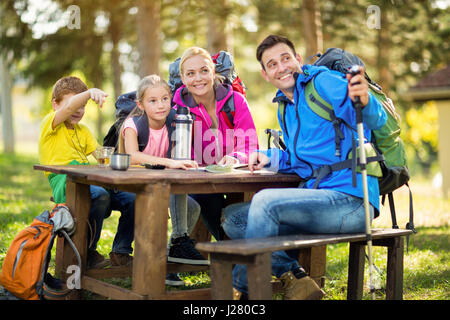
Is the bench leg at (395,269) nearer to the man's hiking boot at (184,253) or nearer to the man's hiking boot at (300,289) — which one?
the man's hiking boot at (300,289)

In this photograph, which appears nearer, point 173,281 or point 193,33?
point 173,281

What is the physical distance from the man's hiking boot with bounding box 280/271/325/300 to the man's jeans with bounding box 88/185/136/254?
1551mm

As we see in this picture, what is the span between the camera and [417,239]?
7605 mm

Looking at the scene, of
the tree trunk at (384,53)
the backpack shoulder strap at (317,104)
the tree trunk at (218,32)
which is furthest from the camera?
the tree trunk at (384,53)

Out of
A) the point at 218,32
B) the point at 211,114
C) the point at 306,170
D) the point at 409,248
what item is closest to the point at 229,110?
the point at 211,114

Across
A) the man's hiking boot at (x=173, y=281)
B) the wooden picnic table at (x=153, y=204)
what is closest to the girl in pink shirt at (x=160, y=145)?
the man's hiking boot at (x=173, y=281)

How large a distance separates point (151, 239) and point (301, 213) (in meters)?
0.96

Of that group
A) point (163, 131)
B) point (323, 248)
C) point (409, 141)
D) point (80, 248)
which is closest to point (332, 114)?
point (323, 248)

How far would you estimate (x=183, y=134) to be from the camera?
185 inches

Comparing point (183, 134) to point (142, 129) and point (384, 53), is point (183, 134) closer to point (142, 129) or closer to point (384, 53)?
point (142, 129)

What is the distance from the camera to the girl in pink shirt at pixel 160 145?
493cm

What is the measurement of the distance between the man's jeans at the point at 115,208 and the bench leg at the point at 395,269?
2046mm

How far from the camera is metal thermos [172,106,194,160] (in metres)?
4.70
